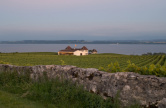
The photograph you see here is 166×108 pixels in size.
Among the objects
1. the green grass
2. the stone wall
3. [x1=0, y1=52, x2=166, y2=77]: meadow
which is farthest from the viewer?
[x1=0, y1=52, x2=166, y2=77]: meadow

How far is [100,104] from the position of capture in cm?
569

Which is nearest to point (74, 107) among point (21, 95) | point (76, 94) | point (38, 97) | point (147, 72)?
point (76, 94)

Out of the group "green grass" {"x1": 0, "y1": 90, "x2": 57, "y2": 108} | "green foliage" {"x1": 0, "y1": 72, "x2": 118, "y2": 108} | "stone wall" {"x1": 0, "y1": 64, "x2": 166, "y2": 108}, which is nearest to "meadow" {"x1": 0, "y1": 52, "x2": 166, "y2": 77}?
"stone wall" {"x1": 0, "y1": 64, "x2": 166, "y2": 108}

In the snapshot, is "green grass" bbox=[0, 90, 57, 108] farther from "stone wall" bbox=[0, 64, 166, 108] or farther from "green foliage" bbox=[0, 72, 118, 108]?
"stone wall" bbox=[0, 64, 166, 108]

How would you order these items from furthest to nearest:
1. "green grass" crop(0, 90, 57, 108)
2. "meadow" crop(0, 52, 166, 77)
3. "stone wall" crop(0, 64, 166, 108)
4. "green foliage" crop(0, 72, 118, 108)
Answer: "meadow" crop(0, 52, 166, 77) → "green foliage" crop(0, 72, 118, 108) → "green grass" crop(0, 90, 57, 108) → "stone wall" crop(0, 64, 166, 108)

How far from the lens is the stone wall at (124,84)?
5250mm

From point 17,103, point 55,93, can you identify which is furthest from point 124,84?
point 17,103

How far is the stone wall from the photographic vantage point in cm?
525

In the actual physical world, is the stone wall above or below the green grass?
above

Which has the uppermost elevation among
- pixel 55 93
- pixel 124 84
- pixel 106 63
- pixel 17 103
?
pixel 124 84

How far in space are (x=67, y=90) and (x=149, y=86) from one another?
2.86 metres

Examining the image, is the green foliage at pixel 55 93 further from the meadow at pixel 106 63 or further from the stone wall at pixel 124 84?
the meadow at pixel 106 63

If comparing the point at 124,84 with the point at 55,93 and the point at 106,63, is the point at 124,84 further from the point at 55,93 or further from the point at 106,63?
the point at 106,63

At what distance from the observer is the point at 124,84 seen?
18.9ft
